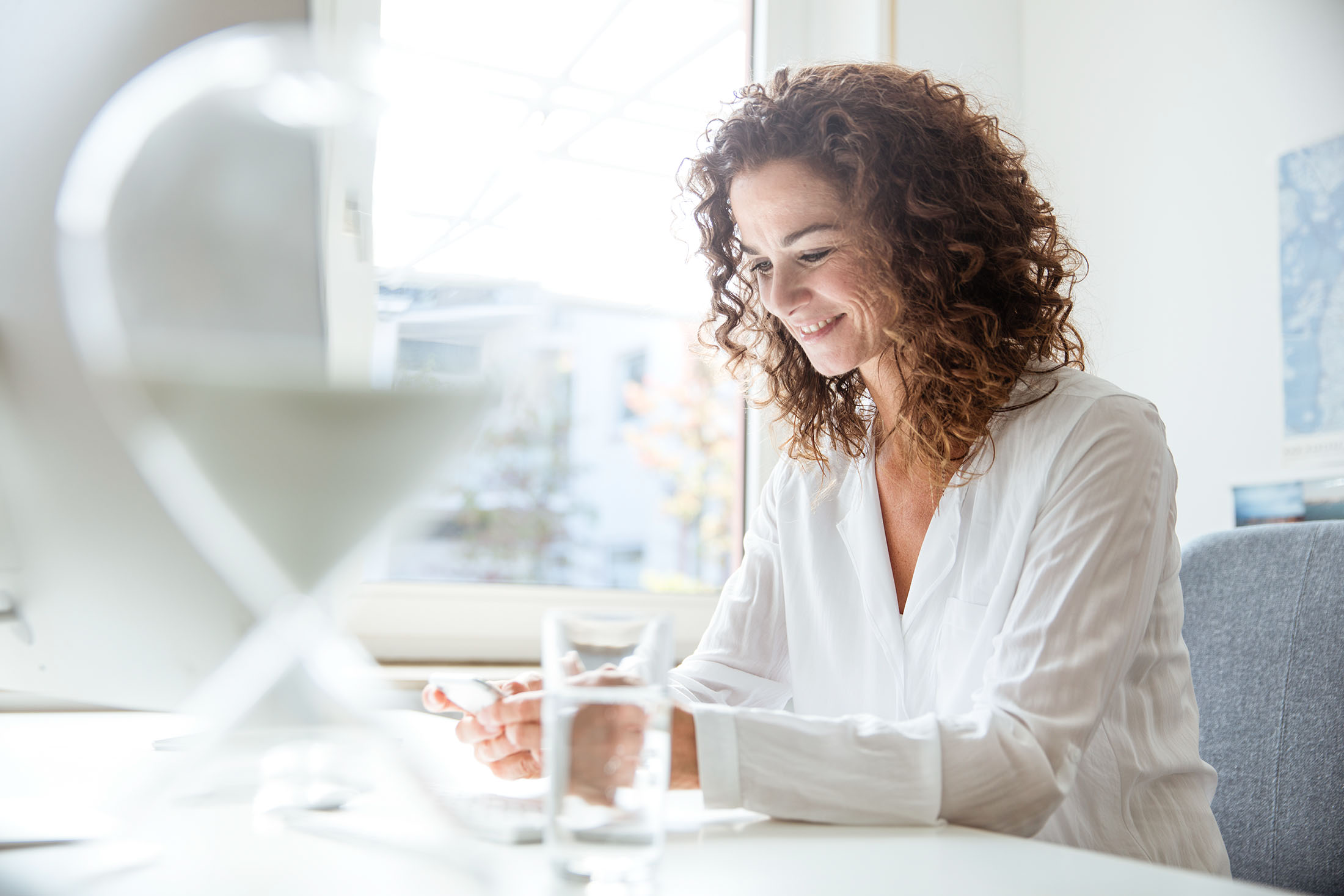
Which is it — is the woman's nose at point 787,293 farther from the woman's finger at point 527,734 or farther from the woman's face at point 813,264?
the woman's finger at point 527,734

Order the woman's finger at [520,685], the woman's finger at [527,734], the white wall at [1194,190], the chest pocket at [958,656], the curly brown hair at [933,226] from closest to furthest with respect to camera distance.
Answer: the woman's finger at [527,734] < the woman's finger at [520,685] < the chest pocket at [958,656] < the curly brown hair at [933,226] < the white wall at [1194,190]

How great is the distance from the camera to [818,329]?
1215 mm

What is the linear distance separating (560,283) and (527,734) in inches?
15.5

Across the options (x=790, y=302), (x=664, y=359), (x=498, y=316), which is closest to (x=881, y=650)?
(x=790, y=302)

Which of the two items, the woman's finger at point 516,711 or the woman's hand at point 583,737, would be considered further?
the woman's finger at point 516,711

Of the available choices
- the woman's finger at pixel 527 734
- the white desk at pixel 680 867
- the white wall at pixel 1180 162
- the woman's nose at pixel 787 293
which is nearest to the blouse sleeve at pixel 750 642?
the woman's nose at pixel 787 293

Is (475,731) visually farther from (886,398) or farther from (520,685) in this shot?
(886,398)

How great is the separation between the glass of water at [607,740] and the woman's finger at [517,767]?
27cm

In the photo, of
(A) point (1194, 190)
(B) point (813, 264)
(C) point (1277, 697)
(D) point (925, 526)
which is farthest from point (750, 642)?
(A) point (1194, 190)

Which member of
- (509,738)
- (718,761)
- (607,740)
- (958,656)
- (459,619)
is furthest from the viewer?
(459,619)

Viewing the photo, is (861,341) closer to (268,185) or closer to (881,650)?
(881,650)

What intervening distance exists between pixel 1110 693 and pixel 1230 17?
4.53 ft

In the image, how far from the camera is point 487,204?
447 mm

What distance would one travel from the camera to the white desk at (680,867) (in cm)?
41
